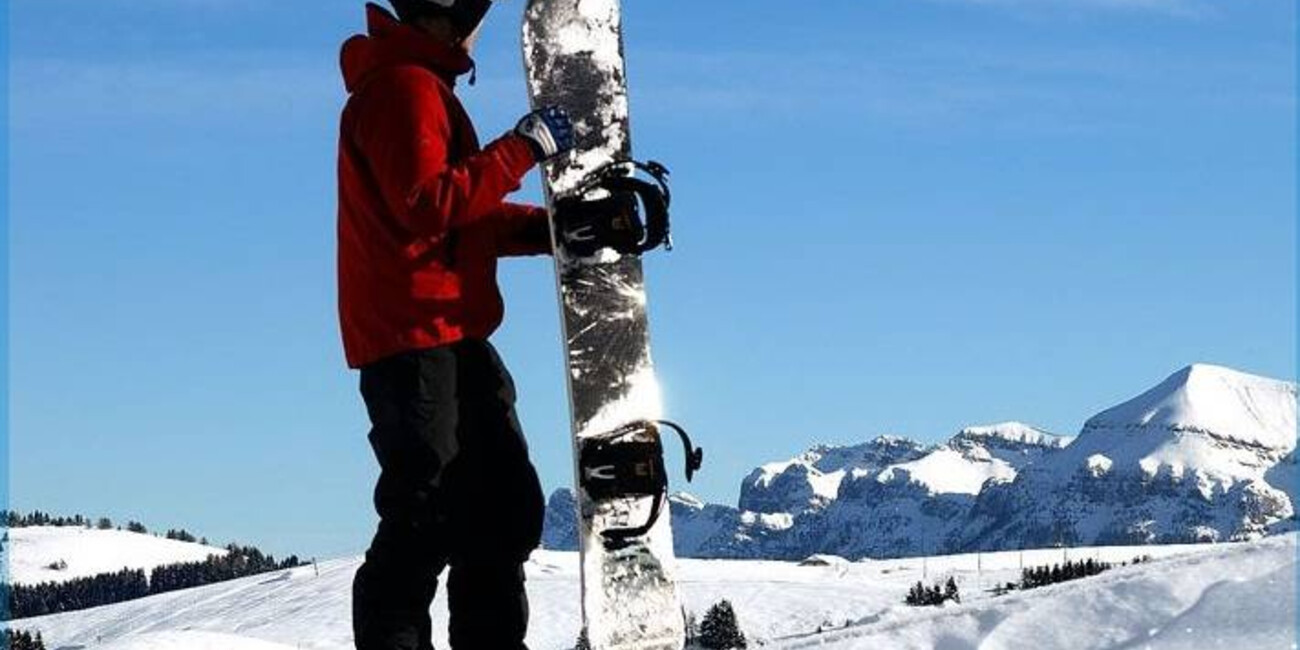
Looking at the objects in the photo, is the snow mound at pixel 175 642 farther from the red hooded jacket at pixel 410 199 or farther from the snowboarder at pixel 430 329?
the red hooded jacket at pixel 410 199

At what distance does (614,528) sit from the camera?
6.28 m

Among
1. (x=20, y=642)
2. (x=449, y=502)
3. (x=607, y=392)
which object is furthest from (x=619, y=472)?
(x=20, y=642)

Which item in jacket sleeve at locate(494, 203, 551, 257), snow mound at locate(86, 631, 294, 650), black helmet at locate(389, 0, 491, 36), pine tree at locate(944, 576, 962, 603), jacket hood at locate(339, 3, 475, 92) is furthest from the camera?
pine tree at locate(944, 576, 962, 603)

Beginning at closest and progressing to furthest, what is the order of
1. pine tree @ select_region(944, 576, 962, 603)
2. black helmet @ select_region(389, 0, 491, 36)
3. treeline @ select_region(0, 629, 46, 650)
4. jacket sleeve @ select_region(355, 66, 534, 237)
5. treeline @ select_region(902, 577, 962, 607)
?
jacket sleeve @ select_region(355, 66, 534, 237) < black helmet @ select_region(389, 0, 491, 36) < pine tree @ select_region(944, 576, 962, 603) < treeline @ select_region(902, 577, 962, 607) < treeline @ select_region(0, 629, 46, 650)

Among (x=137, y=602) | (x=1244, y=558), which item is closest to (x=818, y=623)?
(x=137, y=602)

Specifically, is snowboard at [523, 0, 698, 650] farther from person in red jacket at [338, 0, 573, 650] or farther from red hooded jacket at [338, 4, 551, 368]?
red hooded jacket at [338, 4, 551, 368]

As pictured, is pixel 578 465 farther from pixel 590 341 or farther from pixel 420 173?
pixel 420 173

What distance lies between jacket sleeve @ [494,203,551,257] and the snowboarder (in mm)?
96

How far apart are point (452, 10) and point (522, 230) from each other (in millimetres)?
814

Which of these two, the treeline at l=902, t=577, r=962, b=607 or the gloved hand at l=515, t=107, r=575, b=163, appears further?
the treeline at l=902, t=577, r=962, b=607

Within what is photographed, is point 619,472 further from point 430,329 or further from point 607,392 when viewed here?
point 430,329

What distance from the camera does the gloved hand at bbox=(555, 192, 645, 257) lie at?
6.24 m

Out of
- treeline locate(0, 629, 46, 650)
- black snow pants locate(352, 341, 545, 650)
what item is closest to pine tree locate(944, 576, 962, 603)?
treeline locate(0, 629, 46, 650)

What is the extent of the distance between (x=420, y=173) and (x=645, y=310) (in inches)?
44.7
